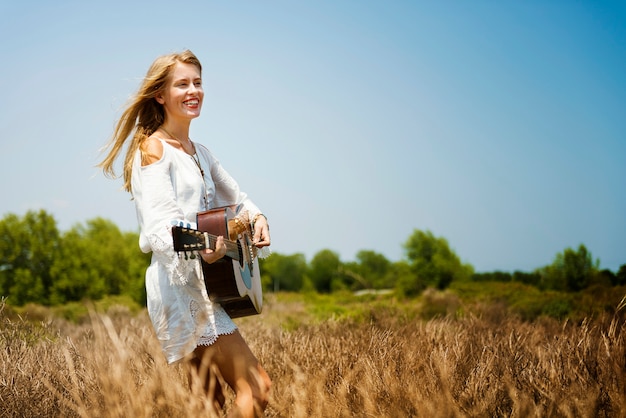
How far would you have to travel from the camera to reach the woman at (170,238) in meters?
2.97

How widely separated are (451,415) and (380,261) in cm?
2973

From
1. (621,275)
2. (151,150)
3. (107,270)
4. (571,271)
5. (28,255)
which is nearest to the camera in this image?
(151,150)

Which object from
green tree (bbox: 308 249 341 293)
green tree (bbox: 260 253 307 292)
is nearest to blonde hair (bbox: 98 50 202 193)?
green tree (bbox: 308 249 341 293)

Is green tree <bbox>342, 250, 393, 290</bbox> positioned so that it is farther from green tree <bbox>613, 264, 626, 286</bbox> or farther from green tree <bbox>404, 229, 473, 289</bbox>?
green tree <bbox>613, 264, 626, 286</bbox>

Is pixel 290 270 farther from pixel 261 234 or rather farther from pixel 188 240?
pixel 188 240

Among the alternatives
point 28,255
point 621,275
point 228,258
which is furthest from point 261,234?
point 28,255

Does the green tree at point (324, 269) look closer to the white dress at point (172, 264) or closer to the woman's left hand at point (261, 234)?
the woman's left hand at point (261, 234)

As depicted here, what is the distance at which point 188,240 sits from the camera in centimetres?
278

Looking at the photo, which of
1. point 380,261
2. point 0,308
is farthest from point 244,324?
point 380,261

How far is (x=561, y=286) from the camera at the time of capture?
1366 cm

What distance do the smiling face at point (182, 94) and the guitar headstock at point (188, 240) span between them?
0.88 meters

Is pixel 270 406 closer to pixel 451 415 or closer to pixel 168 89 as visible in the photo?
pixel 451 415

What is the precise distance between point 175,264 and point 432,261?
1329cm

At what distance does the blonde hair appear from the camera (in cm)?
343
